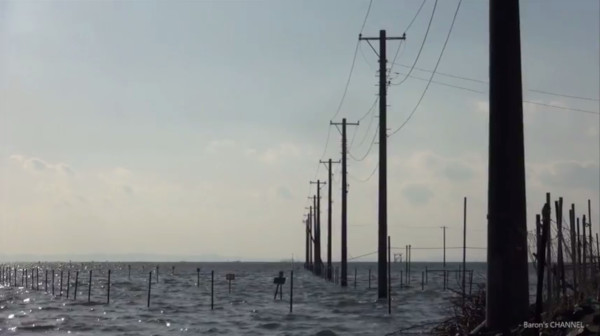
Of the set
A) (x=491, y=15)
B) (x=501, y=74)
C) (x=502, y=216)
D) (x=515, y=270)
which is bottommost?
(x=515, y=270)

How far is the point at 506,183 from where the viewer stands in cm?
1370

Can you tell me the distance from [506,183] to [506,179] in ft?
0.21

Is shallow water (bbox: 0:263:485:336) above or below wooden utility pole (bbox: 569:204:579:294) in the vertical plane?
below

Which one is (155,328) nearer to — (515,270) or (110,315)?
(110,315)

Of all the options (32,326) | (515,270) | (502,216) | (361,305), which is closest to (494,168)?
(502,216)

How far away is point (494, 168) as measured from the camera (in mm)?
13875

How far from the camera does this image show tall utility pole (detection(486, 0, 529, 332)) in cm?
1373

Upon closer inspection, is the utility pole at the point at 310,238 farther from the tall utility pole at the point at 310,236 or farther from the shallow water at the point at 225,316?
the shallow water at the point at 225,316

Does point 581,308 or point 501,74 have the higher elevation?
point 501,74

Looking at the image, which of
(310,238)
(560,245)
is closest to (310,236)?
(310,238)

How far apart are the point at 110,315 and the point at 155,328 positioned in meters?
8.67

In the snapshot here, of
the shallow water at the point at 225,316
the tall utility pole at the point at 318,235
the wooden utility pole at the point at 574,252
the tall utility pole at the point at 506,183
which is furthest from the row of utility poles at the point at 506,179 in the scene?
the tall utility pole at the point at 318,235

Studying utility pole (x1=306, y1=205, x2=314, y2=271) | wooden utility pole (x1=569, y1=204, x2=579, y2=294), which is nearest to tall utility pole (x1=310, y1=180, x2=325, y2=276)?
utility pole (x1=306, y1=205, x2=314, y2=271)

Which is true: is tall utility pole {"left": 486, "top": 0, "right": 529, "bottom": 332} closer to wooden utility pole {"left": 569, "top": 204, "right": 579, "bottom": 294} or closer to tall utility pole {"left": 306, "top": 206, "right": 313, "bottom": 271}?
wooden utility pole {"left": 569, "top": 204, "right": 579, "bottom": 294}
